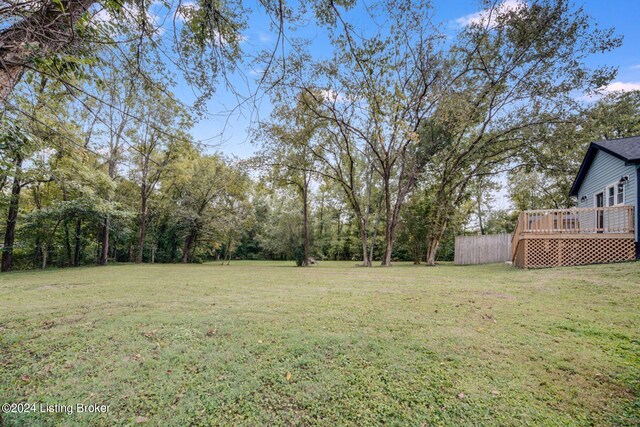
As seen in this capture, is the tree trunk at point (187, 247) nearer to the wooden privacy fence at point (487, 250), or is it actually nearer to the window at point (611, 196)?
the wooden privacy fence at point (487, 250)

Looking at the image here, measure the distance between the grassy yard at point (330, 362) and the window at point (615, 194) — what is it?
689 cm

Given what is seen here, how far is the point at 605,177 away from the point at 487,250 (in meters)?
6.37

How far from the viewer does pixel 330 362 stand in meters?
2.63

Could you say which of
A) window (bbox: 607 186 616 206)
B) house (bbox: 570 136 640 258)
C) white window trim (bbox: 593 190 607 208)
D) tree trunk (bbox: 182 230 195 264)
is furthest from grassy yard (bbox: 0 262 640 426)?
tree trunk (bbox: 182 230 195 264)

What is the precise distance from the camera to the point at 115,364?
2.62 meters

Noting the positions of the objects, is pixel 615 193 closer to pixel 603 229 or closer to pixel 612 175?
pixel 612 175

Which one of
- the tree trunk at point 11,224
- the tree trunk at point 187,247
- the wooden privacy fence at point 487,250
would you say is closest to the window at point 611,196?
the wooden privacy fence at point 487,250

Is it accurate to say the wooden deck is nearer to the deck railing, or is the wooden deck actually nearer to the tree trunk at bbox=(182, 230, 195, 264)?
the deck railing

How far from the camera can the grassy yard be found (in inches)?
80.0

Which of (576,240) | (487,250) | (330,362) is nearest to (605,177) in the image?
(576,240)

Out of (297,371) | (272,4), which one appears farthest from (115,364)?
(272,4)

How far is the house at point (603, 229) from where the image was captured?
7984mm

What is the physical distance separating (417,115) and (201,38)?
10.7 metres

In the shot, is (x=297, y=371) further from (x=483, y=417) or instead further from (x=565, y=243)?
(x=565, y=243)
